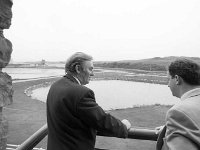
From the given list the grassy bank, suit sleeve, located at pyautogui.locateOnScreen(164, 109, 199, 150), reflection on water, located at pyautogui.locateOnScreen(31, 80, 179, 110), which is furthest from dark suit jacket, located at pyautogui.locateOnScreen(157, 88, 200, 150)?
reflection on water, located at pyautogui.locateOnScreen(31, 80, 179, 110)

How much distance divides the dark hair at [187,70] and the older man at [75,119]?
54 cm

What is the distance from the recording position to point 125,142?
1070cm

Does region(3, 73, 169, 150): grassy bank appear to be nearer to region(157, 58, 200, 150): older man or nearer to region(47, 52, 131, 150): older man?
region(47, 52, 131, 150): older man

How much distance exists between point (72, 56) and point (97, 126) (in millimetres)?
620

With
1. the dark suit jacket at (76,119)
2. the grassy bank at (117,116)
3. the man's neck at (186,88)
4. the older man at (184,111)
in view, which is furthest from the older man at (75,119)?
the grassy bank at (117,116)

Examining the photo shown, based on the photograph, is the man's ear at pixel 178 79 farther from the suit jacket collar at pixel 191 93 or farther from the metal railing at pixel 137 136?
the metal railing at pixel 137 136

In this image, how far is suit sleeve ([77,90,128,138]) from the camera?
1.67 m

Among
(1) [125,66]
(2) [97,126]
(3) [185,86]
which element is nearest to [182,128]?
(3) [185,86]

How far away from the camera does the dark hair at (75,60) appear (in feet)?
6.42

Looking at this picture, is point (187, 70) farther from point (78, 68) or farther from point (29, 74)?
point (29, 74)

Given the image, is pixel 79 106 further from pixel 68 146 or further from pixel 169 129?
pixel 169 129

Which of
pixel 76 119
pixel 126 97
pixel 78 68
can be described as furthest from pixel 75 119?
pixel 126 97

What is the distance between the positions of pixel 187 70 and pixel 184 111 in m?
0.32

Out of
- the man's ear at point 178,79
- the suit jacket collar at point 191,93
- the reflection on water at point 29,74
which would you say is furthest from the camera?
the reflection on water at point 29,74
